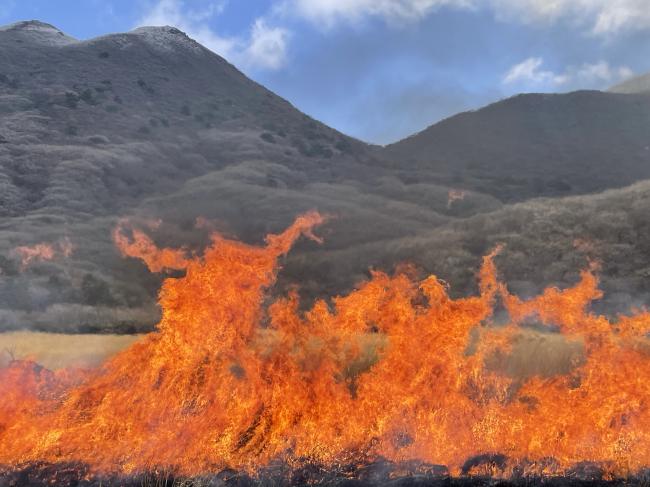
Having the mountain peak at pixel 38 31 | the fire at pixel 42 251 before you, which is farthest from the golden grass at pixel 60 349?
the mountain peak at pixel 38 31

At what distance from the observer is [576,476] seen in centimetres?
775

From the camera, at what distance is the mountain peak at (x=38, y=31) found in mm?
93000

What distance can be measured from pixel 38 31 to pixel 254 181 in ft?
207

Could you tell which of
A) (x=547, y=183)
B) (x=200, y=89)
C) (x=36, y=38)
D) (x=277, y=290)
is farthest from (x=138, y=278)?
(x=36, y=38)

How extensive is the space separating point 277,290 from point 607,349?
23.4 meters

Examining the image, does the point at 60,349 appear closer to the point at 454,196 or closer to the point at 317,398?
the point at 317,398

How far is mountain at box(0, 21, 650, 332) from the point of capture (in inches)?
1199

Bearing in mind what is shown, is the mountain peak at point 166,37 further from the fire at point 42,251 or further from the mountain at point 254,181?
the fire at point 42,251

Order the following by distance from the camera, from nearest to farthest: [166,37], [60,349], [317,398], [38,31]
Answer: [317,398] < [60,349] < [38,31] < [166,37]

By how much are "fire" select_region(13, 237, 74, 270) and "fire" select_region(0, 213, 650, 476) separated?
1094 inches

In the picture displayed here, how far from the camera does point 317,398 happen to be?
8602 millimetres

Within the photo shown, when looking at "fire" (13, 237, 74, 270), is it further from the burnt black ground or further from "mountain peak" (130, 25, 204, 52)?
"mountain peak" (130, 25, 204, 52)

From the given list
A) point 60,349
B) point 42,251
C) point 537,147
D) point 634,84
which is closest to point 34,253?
point 42,251

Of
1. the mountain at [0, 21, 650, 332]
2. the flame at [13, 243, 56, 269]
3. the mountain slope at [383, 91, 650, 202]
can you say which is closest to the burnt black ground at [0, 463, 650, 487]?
the mountain at [0, 21, 650, 332]
